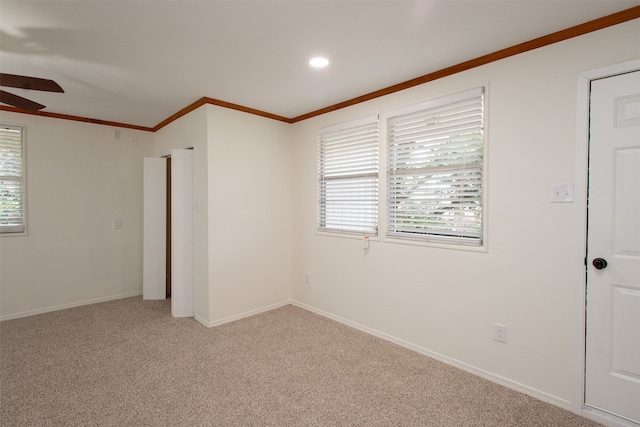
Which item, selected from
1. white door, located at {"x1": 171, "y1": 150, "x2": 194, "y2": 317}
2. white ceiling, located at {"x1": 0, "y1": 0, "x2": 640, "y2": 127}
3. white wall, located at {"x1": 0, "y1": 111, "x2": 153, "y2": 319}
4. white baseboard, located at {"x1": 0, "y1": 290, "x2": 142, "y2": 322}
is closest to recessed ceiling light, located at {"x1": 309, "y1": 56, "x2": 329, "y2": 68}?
white ceiling, located at {"x1": 0, "y1": 0, "x2": 640, "y2": 127}

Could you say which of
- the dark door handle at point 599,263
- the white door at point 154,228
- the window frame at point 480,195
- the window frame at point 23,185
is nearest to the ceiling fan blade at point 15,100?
the window frame at point 23,185

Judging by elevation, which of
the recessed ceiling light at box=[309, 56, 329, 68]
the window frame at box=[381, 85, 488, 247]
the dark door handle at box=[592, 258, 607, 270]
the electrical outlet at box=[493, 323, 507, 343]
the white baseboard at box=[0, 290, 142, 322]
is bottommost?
the white baseboard at box=[0, 290, 142, 322]

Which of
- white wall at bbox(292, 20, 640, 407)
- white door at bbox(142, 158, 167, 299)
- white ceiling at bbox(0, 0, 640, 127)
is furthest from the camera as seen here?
white door at bbox(142, 158, 167, 299)

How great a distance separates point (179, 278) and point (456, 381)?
10.0 feet

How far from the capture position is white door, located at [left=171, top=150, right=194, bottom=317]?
3.67 meters

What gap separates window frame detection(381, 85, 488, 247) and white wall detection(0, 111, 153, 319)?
366 cm

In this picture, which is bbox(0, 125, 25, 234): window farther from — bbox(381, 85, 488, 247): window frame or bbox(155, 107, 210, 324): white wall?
bbox(381, 85, 488, 247): window frame

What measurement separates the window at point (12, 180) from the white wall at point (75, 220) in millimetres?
73

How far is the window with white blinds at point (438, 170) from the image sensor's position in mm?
2506

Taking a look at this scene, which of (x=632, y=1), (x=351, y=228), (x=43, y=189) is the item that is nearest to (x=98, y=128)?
(x=43, y=189)

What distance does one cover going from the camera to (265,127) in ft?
12.8

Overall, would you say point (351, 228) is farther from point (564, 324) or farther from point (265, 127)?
point (564, 324)

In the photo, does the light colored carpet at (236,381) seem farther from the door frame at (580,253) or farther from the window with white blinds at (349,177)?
the window with white blinds at (349,177)

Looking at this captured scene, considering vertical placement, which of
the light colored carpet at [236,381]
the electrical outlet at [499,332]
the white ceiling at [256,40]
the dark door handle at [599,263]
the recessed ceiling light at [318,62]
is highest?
the recessed ceiling light at [318,62]
